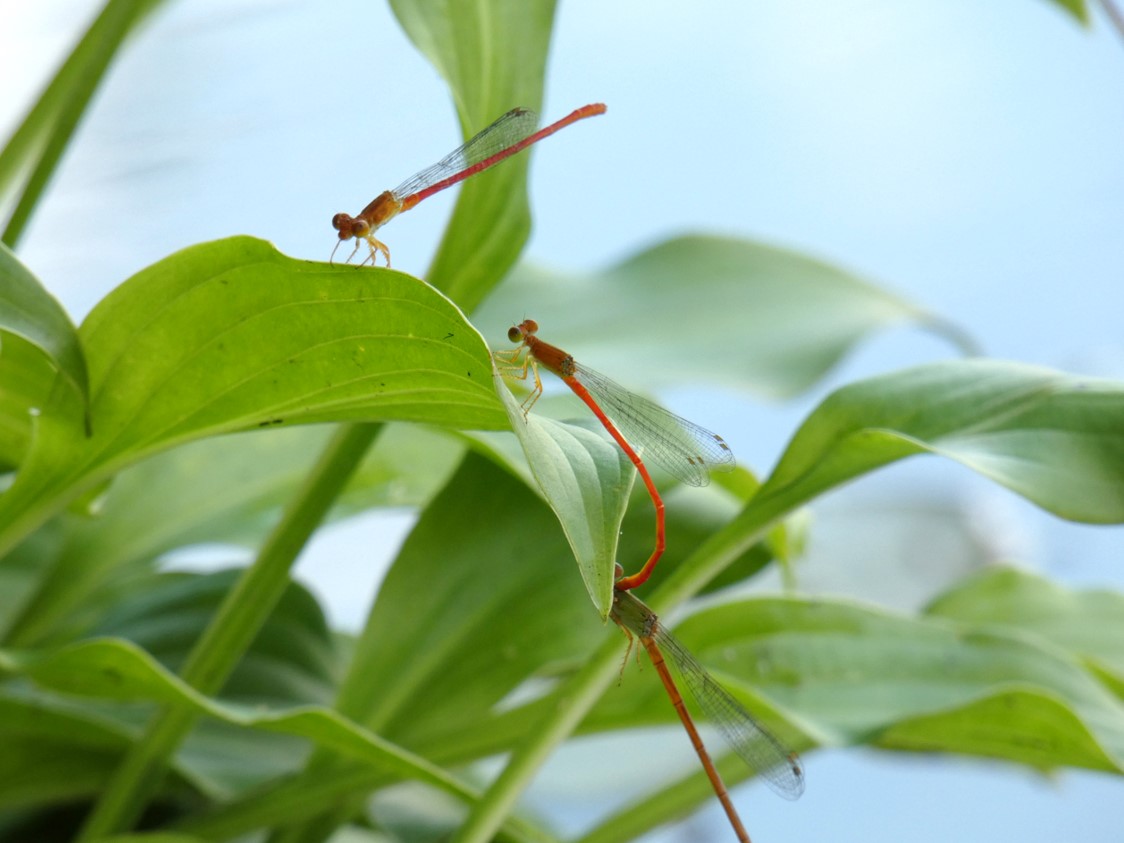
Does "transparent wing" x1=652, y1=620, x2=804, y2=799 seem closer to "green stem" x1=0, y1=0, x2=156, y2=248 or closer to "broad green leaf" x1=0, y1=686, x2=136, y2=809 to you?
"broad green leaf" x1=0, y1=686, x2=136, y2=809

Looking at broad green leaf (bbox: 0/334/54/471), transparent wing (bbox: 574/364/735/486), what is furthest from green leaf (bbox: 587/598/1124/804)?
broad green leaf (bbox: 0/334/54/471)

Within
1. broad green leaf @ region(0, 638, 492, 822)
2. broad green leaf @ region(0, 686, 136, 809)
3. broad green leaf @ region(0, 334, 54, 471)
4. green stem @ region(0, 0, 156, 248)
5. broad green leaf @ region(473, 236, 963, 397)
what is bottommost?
broad green leaf @ region(0, 686, 136, 809)

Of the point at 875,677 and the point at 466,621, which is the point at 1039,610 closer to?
the point at 875,677

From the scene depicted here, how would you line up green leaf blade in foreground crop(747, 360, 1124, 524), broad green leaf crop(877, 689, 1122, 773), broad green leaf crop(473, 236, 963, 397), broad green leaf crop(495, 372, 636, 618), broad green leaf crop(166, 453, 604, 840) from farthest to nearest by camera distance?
broad green leaf crop(473, 236, 963, 397)
broad green leaf crop(166, 453, 604, 840)
broad green leaf crop(877, 689, 1122, 773)
green leaf blade in foreground crop(747, 360, 1124, 524)
broad green leaf crop(495, 372, 636, 618)

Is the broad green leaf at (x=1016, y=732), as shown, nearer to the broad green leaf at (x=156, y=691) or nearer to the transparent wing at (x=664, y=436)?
the transparent wing at (x=664, y=436)

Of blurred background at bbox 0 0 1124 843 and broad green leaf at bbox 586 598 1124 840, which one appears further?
blurred background at bbox 0 0 1124 843

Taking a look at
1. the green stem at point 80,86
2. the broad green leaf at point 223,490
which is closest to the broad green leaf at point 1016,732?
the broad green leaf at point 223,490
